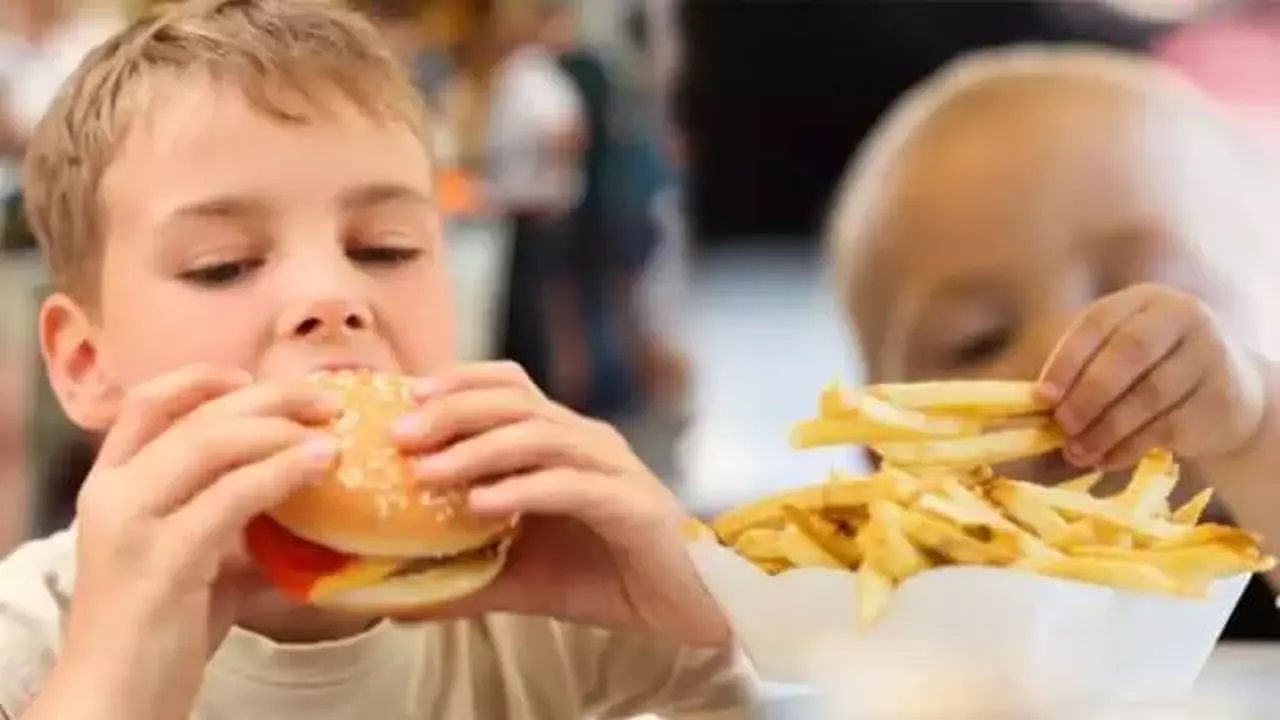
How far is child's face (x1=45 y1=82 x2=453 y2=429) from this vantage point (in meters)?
0.67

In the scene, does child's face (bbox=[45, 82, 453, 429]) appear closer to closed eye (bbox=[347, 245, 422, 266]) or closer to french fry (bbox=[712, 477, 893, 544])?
closed eye (bbox=[347, 245, 422, 266])

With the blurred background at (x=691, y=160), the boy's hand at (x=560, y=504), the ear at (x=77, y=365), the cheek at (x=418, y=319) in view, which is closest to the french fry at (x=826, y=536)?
the boy's hand at (x=560, y=504)

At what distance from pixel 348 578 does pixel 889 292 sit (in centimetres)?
77

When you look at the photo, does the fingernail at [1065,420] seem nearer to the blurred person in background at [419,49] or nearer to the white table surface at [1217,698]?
the white table surface at [1217,698]

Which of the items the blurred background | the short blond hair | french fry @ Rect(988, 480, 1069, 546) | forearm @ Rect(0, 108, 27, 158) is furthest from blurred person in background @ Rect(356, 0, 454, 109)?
french fry @ Rect(988, 480, 1069, 546)

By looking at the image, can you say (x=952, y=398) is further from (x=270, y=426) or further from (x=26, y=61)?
(x=26, y=61)

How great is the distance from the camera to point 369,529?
0.62 m

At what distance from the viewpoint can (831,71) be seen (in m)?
1.90

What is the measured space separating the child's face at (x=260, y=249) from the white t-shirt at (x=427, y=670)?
0.31 ft

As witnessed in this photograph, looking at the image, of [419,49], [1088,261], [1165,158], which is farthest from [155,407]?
[419,49]

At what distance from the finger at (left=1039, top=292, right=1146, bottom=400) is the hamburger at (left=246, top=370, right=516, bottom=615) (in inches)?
9.1

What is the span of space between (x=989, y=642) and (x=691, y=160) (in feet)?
4.64

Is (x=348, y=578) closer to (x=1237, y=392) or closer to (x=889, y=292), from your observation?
(x=1237, y=392)

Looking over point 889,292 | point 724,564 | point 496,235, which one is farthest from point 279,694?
point 496,235
